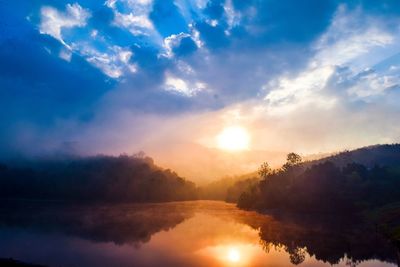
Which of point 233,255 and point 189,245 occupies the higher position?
point 189,245

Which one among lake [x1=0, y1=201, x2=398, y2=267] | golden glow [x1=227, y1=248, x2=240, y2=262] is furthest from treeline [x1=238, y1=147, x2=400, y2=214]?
golden glow [x1=227, y1=248, x2=240, y2=262]

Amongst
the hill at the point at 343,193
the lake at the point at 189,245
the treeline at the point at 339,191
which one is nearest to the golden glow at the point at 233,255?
the lake at the point at 189,245

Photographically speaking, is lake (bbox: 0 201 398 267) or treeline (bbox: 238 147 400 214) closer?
lake (bbox: 0 201 398 267)

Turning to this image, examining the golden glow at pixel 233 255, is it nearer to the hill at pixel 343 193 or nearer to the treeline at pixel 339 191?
the hill at pixel 343 193

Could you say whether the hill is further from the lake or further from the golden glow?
the golden glow

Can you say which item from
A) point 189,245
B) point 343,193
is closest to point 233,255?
point 189,245

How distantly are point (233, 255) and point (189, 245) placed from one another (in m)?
14.4

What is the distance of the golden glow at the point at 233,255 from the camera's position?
69.9 m

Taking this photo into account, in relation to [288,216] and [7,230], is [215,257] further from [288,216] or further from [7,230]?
[288,216]

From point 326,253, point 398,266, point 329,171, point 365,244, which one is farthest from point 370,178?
point 398,266

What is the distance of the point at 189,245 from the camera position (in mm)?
85500

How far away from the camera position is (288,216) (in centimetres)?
16250

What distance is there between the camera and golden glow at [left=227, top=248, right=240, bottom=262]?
69.9m

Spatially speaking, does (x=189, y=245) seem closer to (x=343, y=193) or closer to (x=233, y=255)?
(x=233, y=255)
